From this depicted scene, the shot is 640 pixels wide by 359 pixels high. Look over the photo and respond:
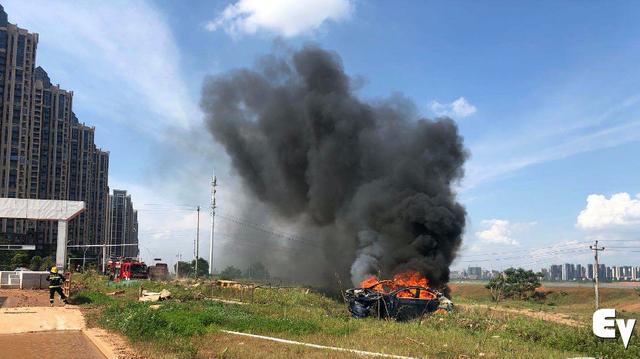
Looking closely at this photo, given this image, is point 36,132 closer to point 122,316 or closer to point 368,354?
point 122,316

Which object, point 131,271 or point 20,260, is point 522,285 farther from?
point 20,260

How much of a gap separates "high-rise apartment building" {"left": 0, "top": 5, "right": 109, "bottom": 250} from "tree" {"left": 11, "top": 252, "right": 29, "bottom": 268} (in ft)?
17.9

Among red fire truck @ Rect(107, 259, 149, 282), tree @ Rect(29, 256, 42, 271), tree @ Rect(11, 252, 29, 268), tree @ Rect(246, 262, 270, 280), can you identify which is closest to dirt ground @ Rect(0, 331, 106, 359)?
red fire truck @ Rect(107, 259, 149, 282)

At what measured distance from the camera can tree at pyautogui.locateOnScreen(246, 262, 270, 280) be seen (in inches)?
2244

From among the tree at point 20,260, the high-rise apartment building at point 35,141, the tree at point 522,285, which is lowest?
the tree at point 522,285

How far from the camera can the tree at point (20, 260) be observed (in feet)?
202

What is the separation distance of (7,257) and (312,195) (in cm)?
4827

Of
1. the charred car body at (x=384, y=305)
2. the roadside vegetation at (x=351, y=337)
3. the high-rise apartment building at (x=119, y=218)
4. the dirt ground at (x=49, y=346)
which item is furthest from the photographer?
the high-rise apartment building at (x=119, y=218)

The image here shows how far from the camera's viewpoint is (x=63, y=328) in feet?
39.7

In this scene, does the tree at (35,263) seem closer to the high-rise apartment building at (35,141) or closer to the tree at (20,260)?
the tree at (20,260)

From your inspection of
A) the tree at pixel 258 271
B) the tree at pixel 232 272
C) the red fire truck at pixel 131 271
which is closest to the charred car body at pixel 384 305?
the red fire truck at pixel 131 271

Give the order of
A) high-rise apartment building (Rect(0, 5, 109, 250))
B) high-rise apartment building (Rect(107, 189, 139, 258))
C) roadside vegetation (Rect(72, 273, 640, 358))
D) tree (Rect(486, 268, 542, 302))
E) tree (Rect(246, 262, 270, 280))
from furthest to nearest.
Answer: high-rise apartment building (Rect(107, 189, 139, 258)) → high-rise apartment building (Rect(0, 5, 109, 250)) → tree (Rect(246, 262, 270, 280)) → tree (Rect(486, 268, 542, 302)) → roadside vegetation (Rect(72, 273, 640, 358))

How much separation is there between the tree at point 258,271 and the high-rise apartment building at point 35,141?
35526 mm

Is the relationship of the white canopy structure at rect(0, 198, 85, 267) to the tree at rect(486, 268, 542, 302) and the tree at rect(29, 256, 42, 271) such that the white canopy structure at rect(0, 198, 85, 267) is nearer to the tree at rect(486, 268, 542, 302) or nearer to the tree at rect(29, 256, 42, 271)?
the tree at rect(29, 256, 42, 271)
